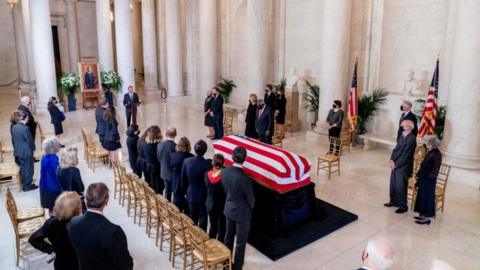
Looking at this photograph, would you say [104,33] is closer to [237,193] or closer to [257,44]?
[257,44]

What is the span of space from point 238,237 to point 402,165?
326 cm

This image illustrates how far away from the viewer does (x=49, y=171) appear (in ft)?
18.0

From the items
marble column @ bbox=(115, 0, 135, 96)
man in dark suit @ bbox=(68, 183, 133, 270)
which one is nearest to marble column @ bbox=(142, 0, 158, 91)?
marble column @ bbox=(115, 0, 135, 96)

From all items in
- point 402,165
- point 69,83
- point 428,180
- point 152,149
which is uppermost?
point 69,83

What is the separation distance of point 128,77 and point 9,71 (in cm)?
1137

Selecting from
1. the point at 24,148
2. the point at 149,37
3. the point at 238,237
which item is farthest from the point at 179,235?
the point at 149,37

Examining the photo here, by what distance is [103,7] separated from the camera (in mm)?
17922

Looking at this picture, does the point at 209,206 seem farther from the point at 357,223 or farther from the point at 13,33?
the point at 13,33

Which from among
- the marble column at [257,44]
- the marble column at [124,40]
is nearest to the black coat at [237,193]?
the marble column at [257,44]

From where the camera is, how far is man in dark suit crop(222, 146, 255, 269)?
14.8 feet

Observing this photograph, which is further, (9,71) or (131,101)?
(9,71)

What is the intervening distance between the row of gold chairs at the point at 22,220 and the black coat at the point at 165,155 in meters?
1.75

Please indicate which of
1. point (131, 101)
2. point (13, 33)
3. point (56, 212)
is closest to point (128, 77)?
point (131, 101)

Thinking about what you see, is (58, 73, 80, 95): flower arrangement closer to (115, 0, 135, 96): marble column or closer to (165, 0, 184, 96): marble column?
(115, 0, 135, 96): marble column
